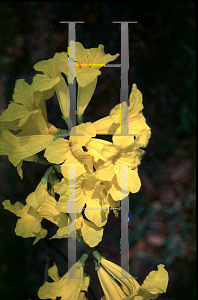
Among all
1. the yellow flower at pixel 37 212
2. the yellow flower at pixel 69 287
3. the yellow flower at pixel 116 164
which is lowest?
the yellow flower at pixel 69 287

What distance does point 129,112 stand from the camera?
72cm

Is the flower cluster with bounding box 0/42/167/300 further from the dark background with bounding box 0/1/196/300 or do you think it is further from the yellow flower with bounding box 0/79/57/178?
the dark background with bounding box 0/1/196/300

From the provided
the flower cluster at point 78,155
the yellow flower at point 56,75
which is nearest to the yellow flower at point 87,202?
the flower cluster at point 78,155

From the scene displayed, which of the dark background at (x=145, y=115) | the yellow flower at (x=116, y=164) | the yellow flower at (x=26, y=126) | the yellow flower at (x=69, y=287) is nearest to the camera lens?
the yellow flower at (x=116, y=164)

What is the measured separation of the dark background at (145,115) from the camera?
36.9 inches

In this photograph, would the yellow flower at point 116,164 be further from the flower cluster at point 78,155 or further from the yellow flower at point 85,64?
the yellow flower at point 85,64

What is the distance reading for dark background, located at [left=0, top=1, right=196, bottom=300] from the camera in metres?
0.94

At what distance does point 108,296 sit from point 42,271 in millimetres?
302

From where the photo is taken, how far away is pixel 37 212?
82 centimetres

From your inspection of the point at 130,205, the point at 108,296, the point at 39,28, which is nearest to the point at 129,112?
the point at 130,205

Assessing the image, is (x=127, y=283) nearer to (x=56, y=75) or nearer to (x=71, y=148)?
(x=71, y=148)

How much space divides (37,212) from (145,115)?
558mm

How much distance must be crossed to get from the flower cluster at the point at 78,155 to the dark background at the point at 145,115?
0.48ft

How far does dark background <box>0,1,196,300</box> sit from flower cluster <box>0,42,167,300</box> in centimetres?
15
